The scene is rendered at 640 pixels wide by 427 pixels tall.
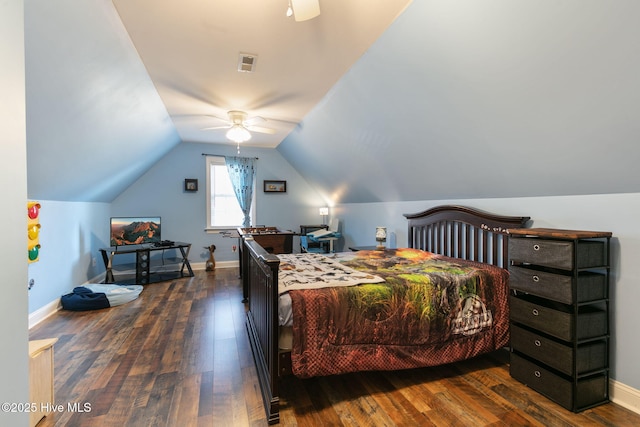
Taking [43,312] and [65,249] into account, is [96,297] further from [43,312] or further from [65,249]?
[65,249]

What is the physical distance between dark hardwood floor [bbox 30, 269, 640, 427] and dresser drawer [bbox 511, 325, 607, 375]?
0.80ft

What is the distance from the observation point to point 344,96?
3.01 m

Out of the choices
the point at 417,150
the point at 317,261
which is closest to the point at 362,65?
the point at 417,150

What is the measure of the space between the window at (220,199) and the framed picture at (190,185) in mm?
238

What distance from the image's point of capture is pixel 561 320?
5.82ft

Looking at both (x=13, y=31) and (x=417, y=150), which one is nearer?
(x=13, y=31)

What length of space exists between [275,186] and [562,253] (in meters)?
5.06

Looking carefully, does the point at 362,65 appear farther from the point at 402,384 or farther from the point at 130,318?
the point at 130,318

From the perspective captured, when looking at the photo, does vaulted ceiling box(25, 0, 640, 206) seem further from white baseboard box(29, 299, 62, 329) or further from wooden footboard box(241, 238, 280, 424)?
wooden footboard box(241, 238, 280, 424)

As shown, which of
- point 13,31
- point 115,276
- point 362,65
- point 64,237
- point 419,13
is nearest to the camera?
point 13,31

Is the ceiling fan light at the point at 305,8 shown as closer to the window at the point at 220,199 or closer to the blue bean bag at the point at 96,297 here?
the blue bean bag at the point at 96,297

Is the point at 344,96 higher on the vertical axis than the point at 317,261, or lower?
higher

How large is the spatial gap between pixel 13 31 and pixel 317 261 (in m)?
2.34

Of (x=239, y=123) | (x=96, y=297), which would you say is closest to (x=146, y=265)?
(x=96, y=297)
